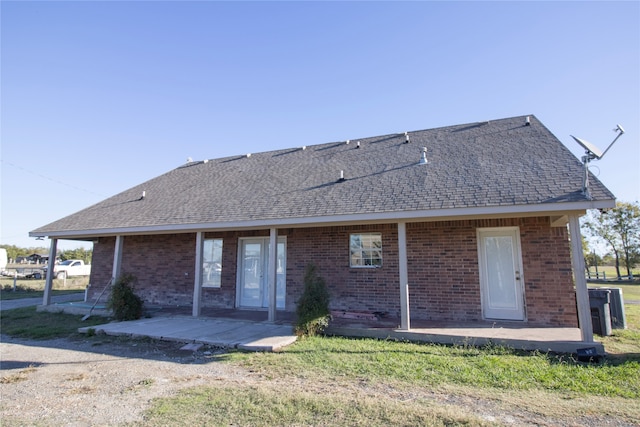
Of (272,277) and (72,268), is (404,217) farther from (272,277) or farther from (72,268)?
(72,268)

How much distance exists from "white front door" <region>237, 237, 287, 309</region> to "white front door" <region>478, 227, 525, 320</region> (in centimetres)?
554

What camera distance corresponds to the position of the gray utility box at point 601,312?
289 inches

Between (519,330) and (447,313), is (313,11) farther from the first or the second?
(519,330)

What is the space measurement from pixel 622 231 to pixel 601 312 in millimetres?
31163

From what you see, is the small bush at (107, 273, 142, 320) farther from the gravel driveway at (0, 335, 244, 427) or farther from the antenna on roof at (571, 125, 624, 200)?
the antenna on roof at (571, 125, 624, 200)

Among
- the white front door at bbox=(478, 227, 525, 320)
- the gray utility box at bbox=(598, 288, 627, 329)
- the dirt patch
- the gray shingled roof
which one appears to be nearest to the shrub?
the gray shingled roof

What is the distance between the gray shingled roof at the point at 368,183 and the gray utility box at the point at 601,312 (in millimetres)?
2910

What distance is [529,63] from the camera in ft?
28.9

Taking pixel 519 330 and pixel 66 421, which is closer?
pixel 66 421

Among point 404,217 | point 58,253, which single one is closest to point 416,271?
point 404,217

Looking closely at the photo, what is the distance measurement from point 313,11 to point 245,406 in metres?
10.6

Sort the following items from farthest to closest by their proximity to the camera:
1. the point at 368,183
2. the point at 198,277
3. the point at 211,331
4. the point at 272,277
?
the point at 198,277
the point at 368,183
the point at 272,277
the point at 211,331

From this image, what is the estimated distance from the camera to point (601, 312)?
741cm

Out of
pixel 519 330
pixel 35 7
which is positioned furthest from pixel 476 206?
pixel 35 7
